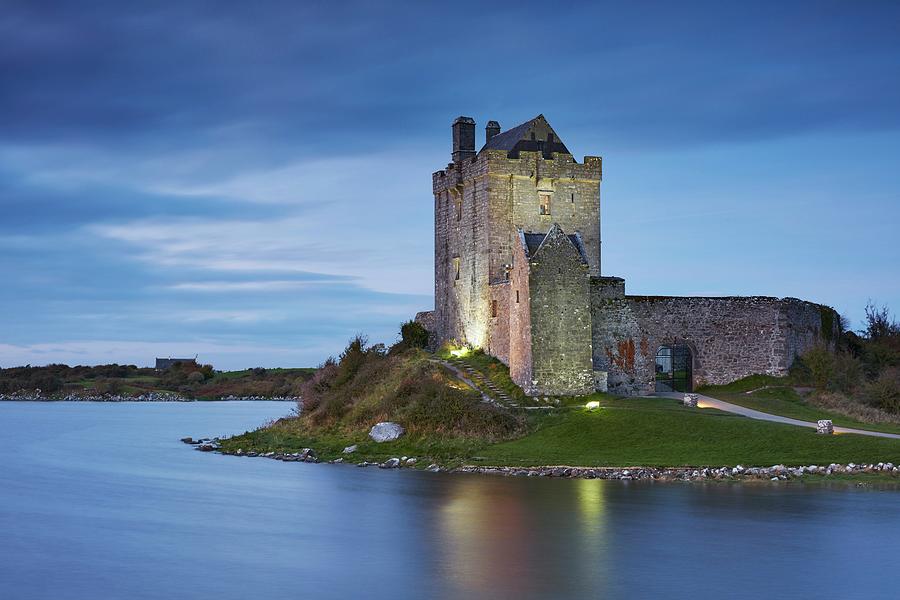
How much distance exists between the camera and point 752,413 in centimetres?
4128

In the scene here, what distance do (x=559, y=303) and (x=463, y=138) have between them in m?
14.5

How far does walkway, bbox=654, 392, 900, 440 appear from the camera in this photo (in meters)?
35.3

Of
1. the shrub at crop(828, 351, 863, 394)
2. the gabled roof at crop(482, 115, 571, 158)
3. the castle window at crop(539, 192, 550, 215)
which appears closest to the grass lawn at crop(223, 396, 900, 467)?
the shrub at crop(828, 351, 863, 394)

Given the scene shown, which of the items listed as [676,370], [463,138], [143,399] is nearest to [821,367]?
[676,370]

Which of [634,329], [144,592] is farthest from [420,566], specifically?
[634,329]

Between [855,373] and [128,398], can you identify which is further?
[128,398]

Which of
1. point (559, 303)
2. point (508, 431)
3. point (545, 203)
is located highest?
point (545, 203)

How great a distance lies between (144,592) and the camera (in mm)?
19750

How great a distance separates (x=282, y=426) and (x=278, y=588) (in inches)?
1162

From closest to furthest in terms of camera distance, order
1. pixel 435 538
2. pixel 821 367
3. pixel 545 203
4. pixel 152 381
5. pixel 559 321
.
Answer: pixel 435 538 → pixel 559 321 → pixel 821 367 → pixel 545 203 → pixel 152 381

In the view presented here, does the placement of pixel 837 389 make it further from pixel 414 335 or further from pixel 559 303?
pixel 414 335

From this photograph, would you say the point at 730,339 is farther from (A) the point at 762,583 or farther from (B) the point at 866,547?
(A) the point at 762,583

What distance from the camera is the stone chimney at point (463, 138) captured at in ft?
178

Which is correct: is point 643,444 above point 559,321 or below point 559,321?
below
